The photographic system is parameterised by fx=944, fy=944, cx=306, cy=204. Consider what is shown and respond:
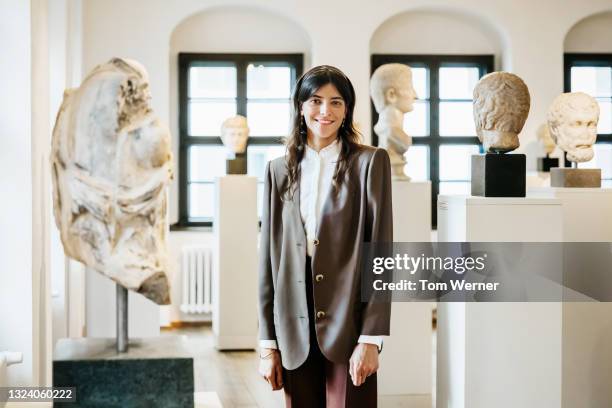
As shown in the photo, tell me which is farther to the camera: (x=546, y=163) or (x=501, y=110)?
(x=546, y=163)

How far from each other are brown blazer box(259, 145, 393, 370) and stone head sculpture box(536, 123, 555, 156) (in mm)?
7508

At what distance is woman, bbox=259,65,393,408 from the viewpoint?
3.31 metres

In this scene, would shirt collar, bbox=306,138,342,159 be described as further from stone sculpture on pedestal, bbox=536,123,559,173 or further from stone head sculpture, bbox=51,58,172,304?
stone sculpture on pedestal, bbox=536,123,559,173

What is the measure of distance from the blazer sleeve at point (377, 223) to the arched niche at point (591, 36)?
858 centimetres

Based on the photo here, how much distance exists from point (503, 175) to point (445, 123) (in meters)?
7.08

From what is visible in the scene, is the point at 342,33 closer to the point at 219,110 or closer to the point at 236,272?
the point at 219,110

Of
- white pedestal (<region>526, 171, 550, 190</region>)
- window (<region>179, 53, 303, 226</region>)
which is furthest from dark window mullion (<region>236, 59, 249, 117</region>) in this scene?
white pedestal (<region>526, 171, 550, 190</region>)

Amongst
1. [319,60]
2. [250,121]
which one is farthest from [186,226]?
[319,60]

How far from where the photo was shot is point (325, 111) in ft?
11.1

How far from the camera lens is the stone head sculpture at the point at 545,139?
414 inches

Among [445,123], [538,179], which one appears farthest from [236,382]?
[445,123]

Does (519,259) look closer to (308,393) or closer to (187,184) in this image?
(308,393)

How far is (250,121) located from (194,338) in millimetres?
2765

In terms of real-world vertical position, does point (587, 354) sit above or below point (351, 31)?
below
